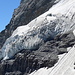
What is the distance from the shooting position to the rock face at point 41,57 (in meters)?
49.2

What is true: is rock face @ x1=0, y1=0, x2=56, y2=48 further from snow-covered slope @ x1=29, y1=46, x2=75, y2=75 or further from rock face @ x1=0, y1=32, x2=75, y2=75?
snow-covered slope @ x1=29, y1=46, x2=75, y2=75

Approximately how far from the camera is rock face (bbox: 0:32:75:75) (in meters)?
49.2

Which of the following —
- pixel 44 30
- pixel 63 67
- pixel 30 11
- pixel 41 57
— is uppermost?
pixel 30 11

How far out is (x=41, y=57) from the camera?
169 ft

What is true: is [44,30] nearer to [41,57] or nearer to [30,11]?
[41,57]

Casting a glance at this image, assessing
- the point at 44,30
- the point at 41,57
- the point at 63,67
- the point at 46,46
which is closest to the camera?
the point at 63,67

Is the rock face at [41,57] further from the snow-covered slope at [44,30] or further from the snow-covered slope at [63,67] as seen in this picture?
the snow-covered slope at [44,30]

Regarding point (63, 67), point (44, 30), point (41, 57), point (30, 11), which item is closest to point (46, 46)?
point (41, 57)

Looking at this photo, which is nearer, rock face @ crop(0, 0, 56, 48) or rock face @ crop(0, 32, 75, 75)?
rock face @ crop(0, 32, 75, 75)

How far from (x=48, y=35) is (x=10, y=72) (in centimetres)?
1316

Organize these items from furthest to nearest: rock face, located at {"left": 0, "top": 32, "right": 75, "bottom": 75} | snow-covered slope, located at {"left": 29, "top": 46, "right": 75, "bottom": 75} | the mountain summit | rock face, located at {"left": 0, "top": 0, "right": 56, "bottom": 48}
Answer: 1. rock face, located at {"left": 0, "top": 0, "right": 56, "bottom": 48}
2. rock face, located at {"left": 0, "top": 32, "right": 75, "bottom": 75}
3. the mountain summit
4. snow-covered slope, located at {"left": 29, "top": 46, "right": 75, "bottom": 75}

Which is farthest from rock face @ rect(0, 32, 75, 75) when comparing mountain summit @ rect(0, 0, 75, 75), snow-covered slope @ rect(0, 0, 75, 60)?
snow-covered slope @ rect(0, 0, 75, 60)

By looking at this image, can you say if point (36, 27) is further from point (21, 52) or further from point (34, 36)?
point (21, 52)

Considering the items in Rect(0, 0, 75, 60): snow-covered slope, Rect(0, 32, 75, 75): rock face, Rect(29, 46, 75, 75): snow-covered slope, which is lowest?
Rect(29, 46, 75, 75): snow-covered slope
